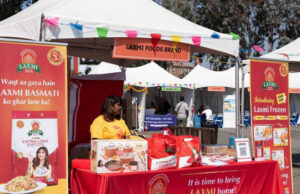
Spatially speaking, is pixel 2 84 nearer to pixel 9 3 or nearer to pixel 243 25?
pixel 9 3

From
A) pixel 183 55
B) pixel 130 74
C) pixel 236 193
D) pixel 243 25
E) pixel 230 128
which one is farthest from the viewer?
pixel 243 25

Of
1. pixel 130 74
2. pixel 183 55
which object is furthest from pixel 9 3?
pixel 183 55

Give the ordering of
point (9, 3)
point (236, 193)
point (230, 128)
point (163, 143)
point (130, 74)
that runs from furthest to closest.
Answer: point (230, 128) → point (130, 74) → point (9, 3) → point (236, 193) → point (163, 143)

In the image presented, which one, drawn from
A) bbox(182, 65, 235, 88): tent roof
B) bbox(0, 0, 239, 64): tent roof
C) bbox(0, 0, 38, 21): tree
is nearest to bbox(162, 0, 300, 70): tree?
bbox(182, 65, 235, 88): tent roof

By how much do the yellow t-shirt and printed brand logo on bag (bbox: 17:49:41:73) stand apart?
1.01m

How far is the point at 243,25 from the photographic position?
135 feet

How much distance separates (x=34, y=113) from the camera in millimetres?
4762

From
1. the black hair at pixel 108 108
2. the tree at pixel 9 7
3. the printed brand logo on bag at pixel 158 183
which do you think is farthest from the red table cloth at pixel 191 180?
the tree at pixel 9 7

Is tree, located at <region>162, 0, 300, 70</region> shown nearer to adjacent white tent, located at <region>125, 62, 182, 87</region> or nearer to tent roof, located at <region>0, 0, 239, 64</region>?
adjacent white tent, located at <region>125, 62, 182, 87</region>

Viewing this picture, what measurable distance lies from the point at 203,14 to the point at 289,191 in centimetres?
3646

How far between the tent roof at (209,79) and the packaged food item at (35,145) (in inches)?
703

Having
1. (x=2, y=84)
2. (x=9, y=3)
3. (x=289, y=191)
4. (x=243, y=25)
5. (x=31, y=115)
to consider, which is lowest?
(x=289, y=191)

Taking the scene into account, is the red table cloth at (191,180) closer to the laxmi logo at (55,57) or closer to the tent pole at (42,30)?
the laxmi logo at (55,57)

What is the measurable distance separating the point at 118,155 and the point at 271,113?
3025mm
